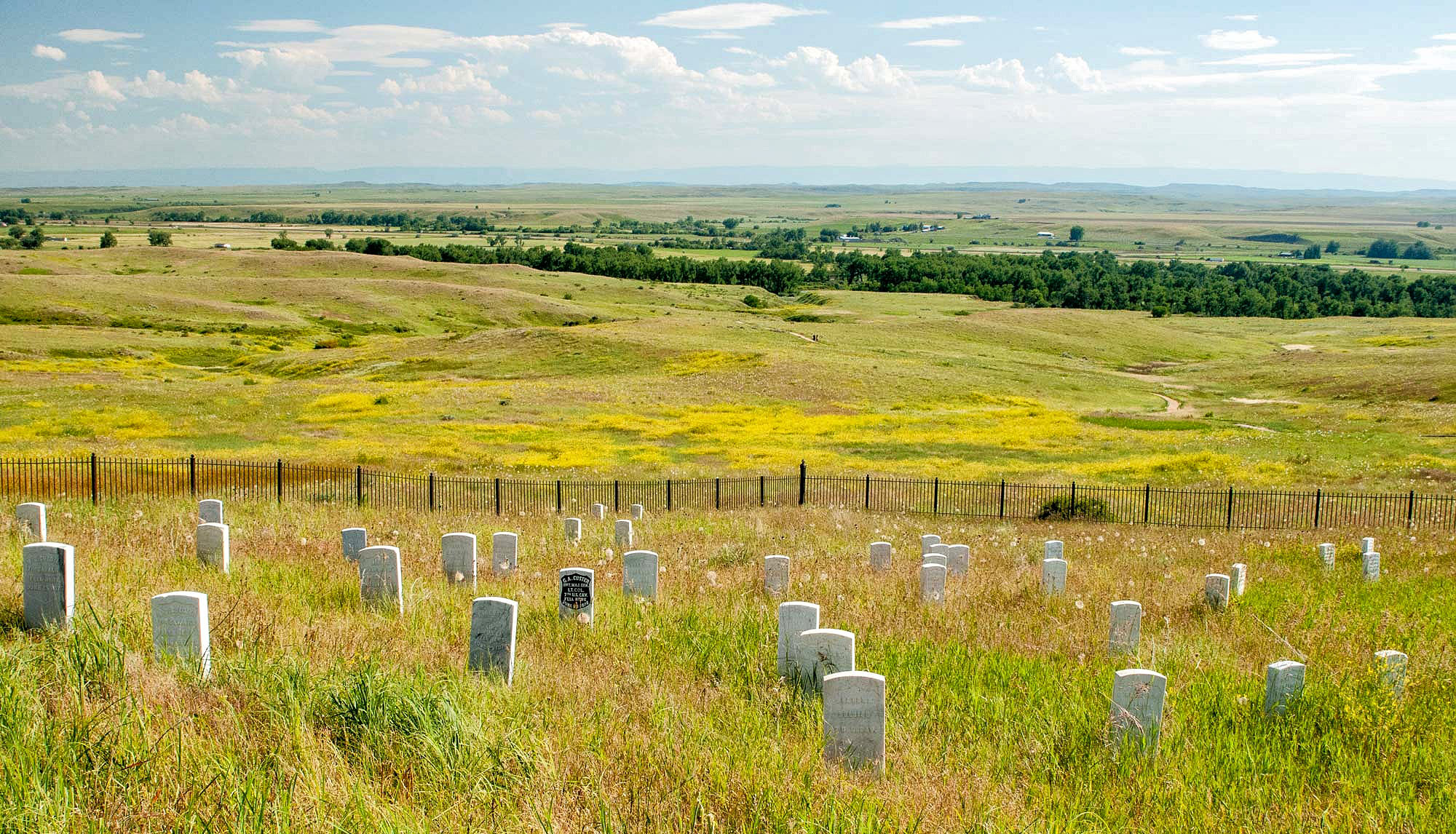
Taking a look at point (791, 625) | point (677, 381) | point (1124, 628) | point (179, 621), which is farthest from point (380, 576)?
point (677, 381)

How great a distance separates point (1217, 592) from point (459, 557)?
8869mm

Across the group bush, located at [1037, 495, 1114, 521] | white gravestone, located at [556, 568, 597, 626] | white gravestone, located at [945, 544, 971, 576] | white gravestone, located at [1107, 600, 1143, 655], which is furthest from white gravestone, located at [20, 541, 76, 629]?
bush, located at [1037, 495, 1114, 521]

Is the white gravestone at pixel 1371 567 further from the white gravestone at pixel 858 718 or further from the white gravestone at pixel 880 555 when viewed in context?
the white gravestone at pixel 858 718

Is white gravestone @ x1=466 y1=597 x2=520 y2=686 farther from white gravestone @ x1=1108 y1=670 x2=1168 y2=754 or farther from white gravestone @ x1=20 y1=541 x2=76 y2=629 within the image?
white gravestone @ x1=1108 y1=670 x2=1168 y2=754

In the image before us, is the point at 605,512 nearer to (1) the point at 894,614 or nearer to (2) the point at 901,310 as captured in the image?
(1) the point at 894,614

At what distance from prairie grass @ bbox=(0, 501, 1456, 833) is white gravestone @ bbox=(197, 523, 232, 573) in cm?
25

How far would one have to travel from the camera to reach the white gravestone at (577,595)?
9805 millimetres

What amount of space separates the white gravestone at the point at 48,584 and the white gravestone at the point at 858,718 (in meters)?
6.04

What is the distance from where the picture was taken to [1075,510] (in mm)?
26984

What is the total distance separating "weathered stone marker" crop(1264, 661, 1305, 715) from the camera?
7.77 meters

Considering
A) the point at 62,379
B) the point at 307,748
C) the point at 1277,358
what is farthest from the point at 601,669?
the point at 1277,358

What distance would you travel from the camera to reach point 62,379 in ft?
182

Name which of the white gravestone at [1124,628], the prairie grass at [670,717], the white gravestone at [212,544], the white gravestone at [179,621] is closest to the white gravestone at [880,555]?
the prairie grass at [670,717]

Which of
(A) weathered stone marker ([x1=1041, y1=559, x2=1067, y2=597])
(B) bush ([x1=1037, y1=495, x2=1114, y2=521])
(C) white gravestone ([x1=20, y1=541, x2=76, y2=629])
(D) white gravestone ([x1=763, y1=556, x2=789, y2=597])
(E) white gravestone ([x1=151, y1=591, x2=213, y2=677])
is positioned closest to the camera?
(E) white gravestone ([x1=151, y1=591, x2=213, y2=677])
